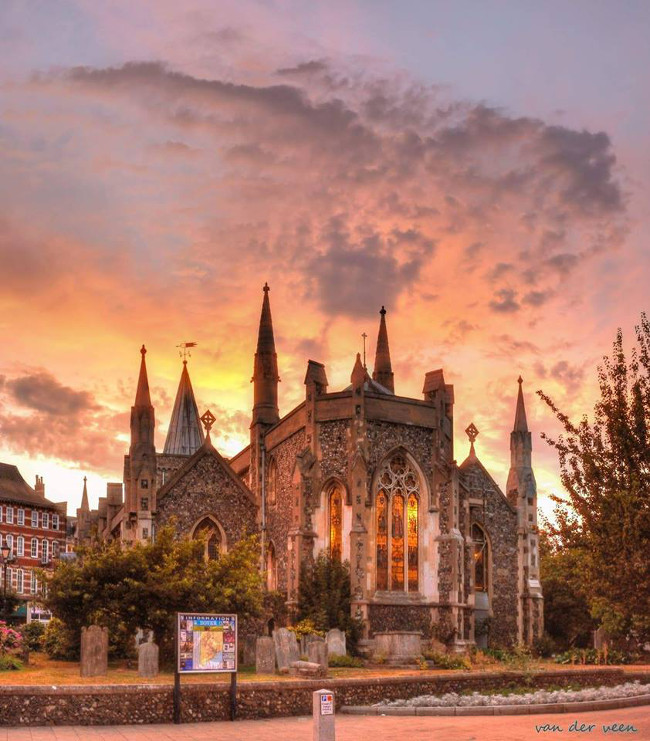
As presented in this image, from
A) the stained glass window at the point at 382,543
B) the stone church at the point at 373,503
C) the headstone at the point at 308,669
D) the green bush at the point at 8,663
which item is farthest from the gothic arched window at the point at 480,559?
the green bush at the point at 8,663

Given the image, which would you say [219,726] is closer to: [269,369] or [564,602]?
[269,369]

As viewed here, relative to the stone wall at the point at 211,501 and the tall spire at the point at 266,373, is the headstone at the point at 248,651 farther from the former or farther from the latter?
the tall spire at the point at 266,373

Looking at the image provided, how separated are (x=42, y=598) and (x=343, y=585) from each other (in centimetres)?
1116

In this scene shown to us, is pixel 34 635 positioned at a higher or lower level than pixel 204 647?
lower

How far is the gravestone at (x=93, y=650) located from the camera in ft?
80.5

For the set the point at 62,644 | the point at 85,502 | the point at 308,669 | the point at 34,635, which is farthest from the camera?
the point at 85,502

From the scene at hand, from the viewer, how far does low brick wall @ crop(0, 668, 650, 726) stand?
19.3 metres

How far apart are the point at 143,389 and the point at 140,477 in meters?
4.16

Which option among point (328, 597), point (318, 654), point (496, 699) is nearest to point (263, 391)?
point (328, 597)

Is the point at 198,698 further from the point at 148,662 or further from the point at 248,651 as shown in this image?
the point at 248,651

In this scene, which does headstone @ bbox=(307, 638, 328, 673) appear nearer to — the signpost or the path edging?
the path edging

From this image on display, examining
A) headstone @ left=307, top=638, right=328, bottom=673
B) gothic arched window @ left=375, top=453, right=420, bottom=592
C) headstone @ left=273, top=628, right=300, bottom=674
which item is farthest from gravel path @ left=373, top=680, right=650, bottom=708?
gothic arched window @ left=375, top=453, right=420, bottom=592

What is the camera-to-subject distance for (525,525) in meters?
47.9

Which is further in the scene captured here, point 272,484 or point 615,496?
point 272,484
